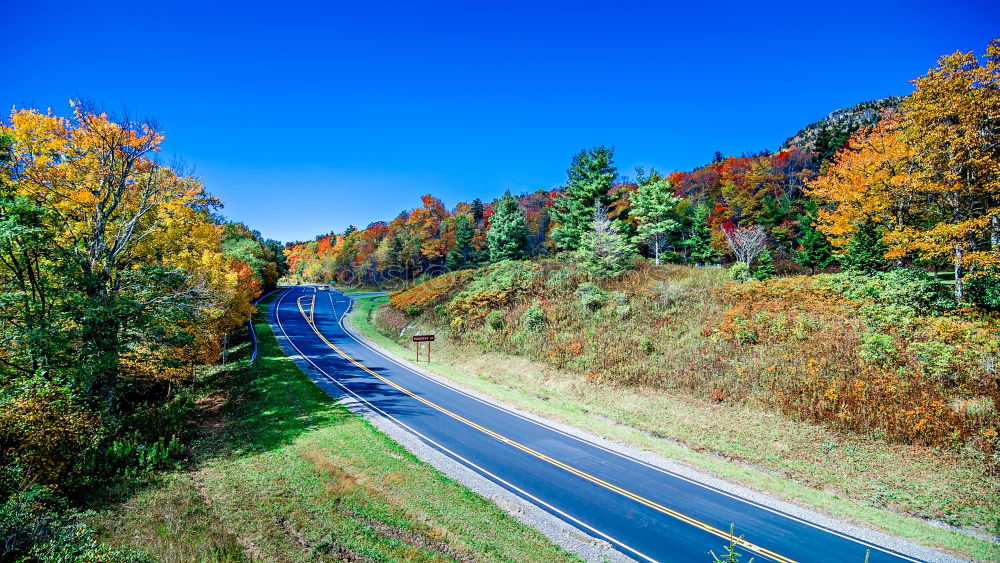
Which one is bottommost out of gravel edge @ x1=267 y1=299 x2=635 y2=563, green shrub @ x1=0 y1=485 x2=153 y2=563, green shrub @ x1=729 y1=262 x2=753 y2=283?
gravel edge @ x1=267 y1=299 x2=635 y2=563

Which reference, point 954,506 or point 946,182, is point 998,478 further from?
point 946,182

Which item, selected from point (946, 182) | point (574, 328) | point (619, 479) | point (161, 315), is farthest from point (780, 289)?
point (161, 315)

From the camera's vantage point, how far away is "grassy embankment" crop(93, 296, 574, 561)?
7.87 meters

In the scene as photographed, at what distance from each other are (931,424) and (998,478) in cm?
203

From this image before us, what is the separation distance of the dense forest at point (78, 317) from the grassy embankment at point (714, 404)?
1441 centimetres

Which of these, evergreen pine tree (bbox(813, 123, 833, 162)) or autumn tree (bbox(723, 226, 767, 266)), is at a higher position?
evergreen pine tree (bbox(813, 123, 833, 162))

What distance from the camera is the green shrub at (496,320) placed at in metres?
28.9

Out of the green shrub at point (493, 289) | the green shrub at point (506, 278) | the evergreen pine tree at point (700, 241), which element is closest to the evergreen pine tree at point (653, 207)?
the evergreen pine tree at point (700, 241)

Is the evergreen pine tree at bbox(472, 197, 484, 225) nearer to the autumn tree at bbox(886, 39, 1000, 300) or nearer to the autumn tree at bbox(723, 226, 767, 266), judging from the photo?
the autumn tree at bbox(723, 226, 767, 266)

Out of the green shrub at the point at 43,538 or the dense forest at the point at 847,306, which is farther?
the dense forest at the point at 847,306

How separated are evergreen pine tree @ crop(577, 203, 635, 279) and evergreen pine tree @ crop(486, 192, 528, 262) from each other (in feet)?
45.1

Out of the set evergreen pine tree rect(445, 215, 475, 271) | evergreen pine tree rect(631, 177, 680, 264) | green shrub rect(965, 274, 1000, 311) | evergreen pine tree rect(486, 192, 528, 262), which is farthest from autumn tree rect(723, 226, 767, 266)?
evergreen pine tree rect(445, 215, 475, 271)

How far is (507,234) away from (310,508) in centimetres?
3833

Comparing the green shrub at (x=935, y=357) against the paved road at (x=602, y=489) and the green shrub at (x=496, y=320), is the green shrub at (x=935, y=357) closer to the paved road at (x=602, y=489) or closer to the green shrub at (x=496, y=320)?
the paved road at (x=602, y=489)
